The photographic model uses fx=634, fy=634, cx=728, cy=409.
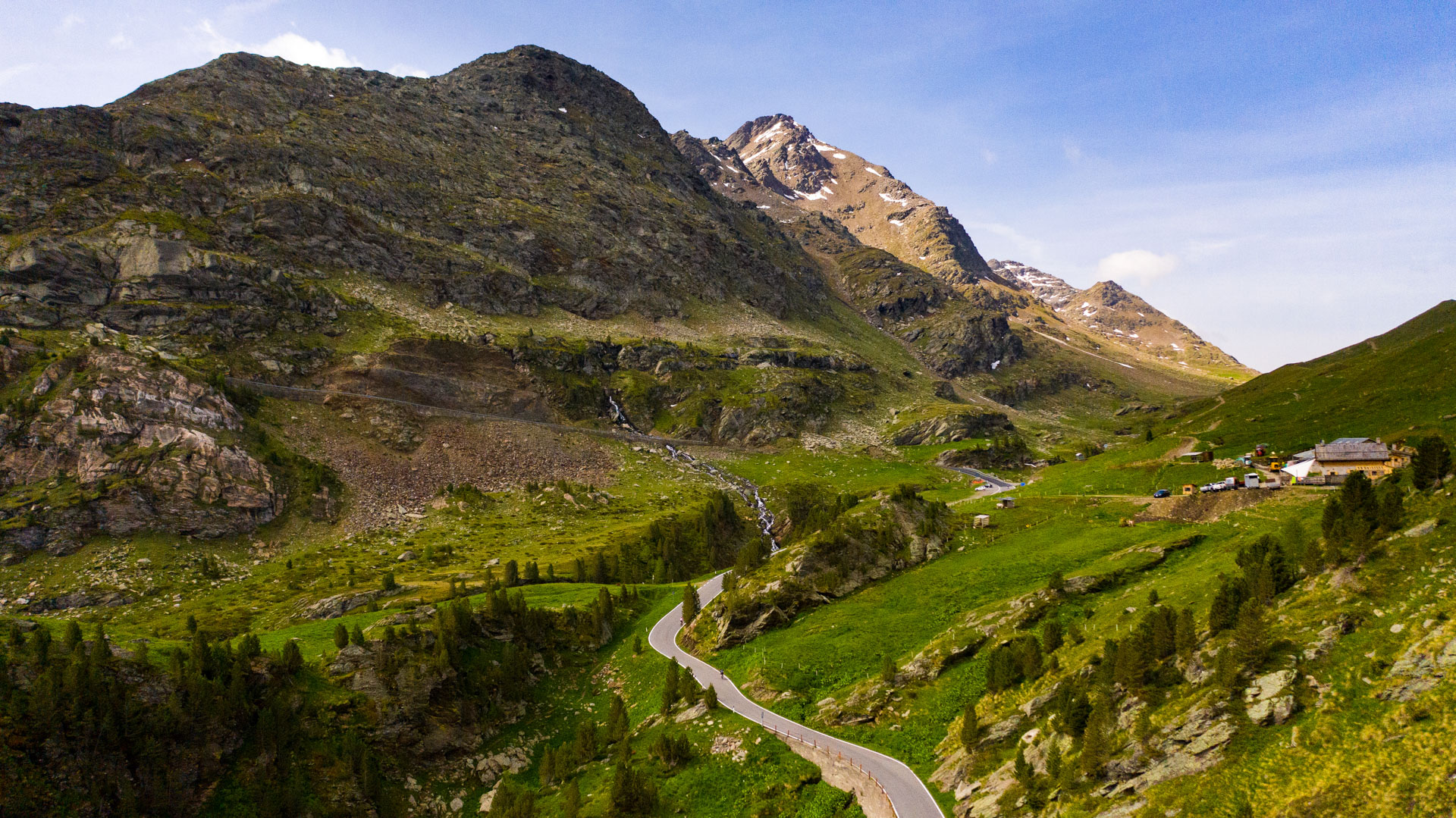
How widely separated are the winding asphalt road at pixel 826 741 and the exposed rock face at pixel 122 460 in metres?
68.1

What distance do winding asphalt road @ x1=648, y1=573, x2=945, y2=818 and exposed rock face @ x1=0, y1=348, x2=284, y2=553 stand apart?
68131mm

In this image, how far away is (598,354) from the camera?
6629 inches

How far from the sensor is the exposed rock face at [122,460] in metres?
75.3

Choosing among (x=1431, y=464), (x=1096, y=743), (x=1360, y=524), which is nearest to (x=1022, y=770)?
(x=1096, y=743)

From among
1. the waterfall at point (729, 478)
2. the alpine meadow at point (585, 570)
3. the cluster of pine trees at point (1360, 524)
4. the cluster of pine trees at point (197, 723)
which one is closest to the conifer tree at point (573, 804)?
the alpine meadow at point (585, 570)

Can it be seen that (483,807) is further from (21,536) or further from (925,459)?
(925,459)

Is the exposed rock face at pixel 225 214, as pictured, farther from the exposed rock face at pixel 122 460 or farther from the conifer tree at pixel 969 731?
the conifer tree at pixel 969 731

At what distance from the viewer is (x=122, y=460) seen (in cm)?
8231

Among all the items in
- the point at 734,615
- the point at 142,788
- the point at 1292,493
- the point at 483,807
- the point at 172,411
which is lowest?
the point at 483,807

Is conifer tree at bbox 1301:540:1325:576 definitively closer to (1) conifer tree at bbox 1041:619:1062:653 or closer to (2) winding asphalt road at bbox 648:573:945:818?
(1) conifer tree at bbox 1041:619:1062:653

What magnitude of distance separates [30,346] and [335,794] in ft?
333

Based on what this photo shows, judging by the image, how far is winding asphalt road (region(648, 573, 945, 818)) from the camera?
25.8 metres

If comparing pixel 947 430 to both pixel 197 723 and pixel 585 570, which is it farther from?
pixel 197 723

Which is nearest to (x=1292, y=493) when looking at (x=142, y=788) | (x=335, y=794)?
(x=335, y=794)
